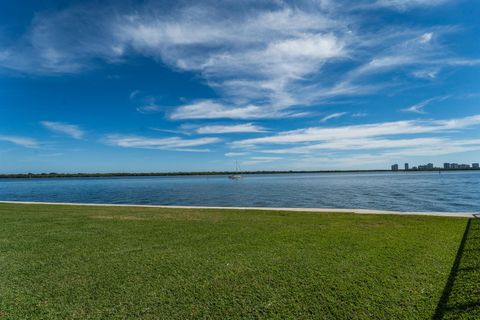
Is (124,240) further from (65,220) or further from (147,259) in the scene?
(65,220)

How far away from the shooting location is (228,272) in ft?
16.2

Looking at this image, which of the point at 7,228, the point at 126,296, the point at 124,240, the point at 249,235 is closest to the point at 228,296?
the point at 126,296

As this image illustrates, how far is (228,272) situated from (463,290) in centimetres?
366

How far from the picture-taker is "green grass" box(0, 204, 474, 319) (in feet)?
12.1

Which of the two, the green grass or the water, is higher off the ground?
the green grass

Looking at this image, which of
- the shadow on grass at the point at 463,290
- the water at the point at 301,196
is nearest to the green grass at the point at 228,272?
the shadow on grass at the point at 463,290

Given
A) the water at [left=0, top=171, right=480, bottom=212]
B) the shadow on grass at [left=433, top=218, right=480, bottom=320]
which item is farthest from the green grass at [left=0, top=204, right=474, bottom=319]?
the water at [left=0, top=171, right=480, bottom=212]

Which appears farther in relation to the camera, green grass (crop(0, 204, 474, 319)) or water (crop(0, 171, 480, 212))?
water (crop(0, 171, 480, 212))

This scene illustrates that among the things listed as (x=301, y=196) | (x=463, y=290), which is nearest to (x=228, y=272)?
(x=463, y=290)

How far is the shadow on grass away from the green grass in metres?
0.06

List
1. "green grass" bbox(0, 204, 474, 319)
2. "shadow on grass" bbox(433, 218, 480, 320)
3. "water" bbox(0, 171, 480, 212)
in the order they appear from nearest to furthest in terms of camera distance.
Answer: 1. "shadow on grass" bbox(433, 218, 480, 320)
2. "green grass" bbox(0, 204, 474, 319)
3. "water" bbox(0, 171, 480, 212)

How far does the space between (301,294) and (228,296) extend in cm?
109

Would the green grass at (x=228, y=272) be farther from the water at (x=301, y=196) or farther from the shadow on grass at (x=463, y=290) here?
the water at (x=301, y=196)

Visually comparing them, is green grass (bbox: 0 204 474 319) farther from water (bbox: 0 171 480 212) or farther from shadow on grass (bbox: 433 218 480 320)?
water (bbox: 0 171 480 212)
